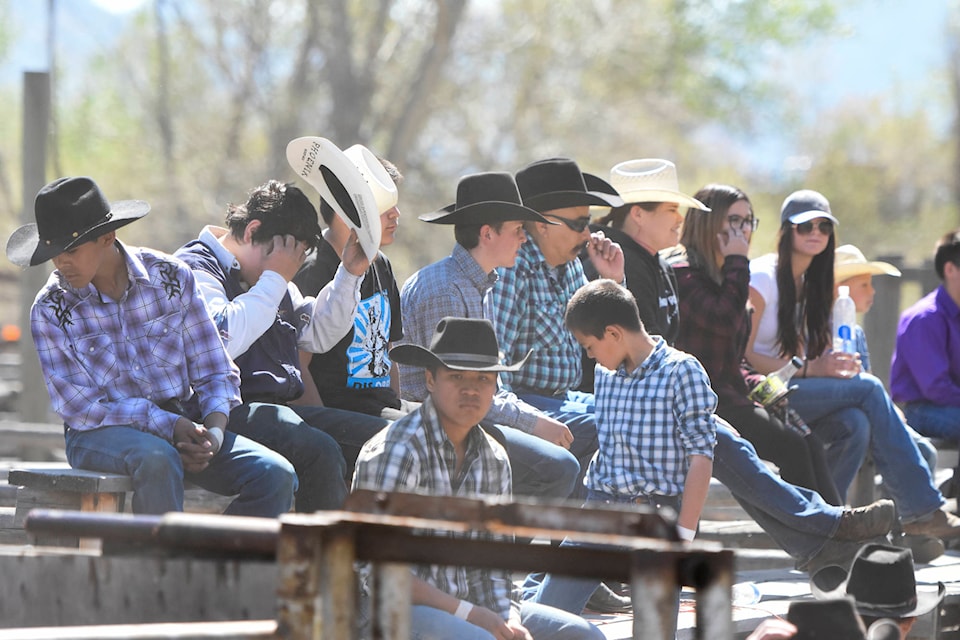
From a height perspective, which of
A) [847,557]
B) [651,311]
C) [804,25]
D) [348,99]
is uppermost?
[804,25]

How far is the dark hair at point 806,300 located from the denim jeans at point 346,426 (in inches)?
84.2

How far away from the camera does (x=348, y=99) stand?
69.5ft

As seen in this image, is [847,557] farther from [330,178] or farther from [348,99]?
[348,99]

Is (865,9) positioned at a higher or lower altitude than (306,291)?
higher

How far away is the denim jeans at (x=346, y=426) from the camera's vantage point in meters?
4.72

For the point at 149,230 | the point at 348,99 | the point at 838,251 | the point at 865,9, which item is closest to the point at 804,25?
the point at 865,9

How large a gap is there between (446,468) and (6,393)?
10538 millimetres

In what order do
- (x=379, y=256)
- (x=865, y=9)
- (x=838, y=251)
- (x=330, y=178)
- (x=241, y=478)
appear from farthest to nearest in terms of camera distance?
1. (x=865, y=9)
2. (x=838, y=251)
3. (x=379, y=256)
4. (x=330, y=178)
5. (x=241, y=478)

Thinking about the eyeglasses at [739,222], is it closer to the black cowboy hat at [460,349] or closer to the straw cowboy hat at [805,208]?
the straw cowboy hat at [805,208]

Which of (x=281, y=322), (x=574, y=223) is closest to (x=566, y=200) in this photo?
(x=574, y=223)

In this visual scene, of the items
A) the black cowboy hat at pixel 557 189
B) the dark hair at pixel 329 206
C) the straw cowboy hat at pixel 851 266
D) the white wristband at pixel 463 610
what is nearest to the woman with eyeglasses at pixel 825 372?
the straw cowboy hat at pixel 851 266

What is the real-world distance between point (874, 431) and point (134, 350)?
343cm

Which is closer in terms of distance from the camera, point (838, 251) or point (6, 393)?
point (838, 251)

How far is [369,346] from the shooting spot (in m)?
4.95
